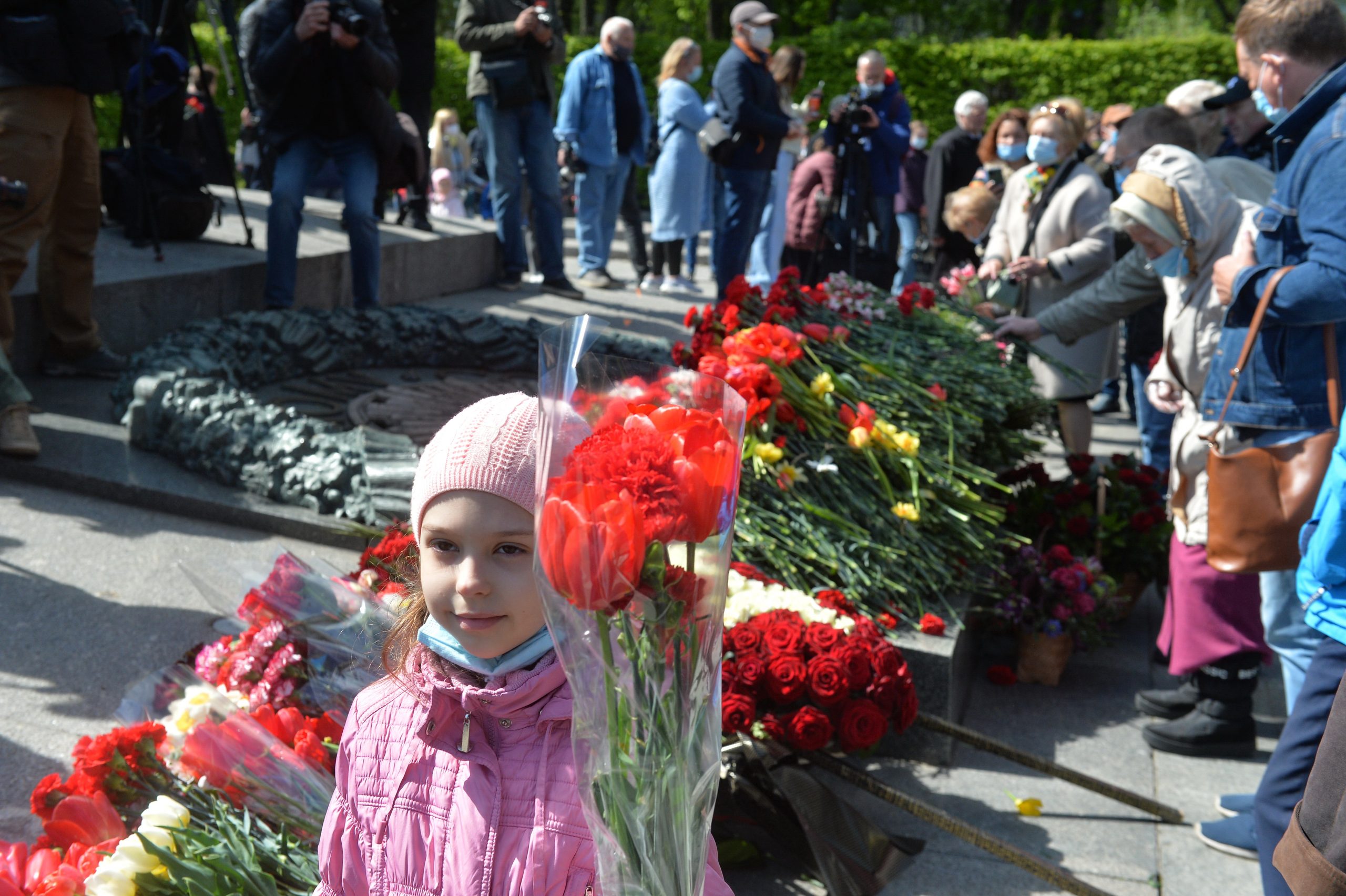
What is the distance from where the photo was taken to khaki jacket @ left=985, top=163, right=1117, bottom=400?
213 inches

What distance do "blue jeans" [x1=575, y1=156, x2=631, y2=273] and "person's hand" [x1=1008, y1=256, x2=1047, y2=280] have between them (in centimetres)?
440

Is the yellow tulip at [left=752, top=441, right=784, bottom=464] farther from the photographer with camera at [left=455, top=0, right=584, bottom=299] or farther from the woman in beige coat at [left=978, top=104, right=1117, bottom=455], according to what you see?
the photographer with camera at [left=455, top=0, right=584, bottom=299]

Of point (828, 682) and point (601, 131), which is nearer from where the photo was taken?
point (828, 682)

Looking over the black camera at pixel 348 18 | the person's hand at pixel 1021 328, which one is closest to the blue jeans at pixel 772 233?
the black camera at pixel 348 18

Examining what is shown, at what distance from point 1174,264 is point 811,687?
5.97ft

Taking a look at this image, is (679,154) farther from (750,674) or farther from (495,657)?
(495,657)

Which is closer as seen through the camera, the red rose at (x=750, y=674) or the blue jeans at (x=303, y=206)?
the red rose at (x=750, y=674)

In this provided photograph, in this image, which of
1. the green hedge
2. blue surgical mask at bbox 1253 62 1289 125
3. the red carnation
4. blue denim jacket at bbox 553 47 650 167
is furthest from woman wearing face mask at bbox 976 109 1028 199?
the green hedge

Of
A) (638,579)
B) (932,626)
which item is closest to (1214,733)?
(932,626)

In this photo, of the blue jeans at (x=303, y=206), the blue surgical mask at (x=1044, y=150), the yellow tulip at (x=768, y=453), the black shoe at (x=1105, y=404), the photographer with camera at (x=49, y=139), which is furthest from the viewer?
the black shoe at (x=1105, y=404)

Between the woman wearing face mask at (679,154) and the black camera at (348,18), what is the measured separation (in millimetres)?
3520

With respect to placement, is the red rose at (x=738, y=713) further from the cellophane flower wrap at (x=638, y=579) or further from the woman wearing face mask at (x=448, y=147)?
the woman wearing face mask at (x=448, y=147)

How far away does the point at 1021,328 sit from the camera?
15.8ft

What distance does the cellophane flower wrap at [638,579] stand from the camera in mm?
1159
